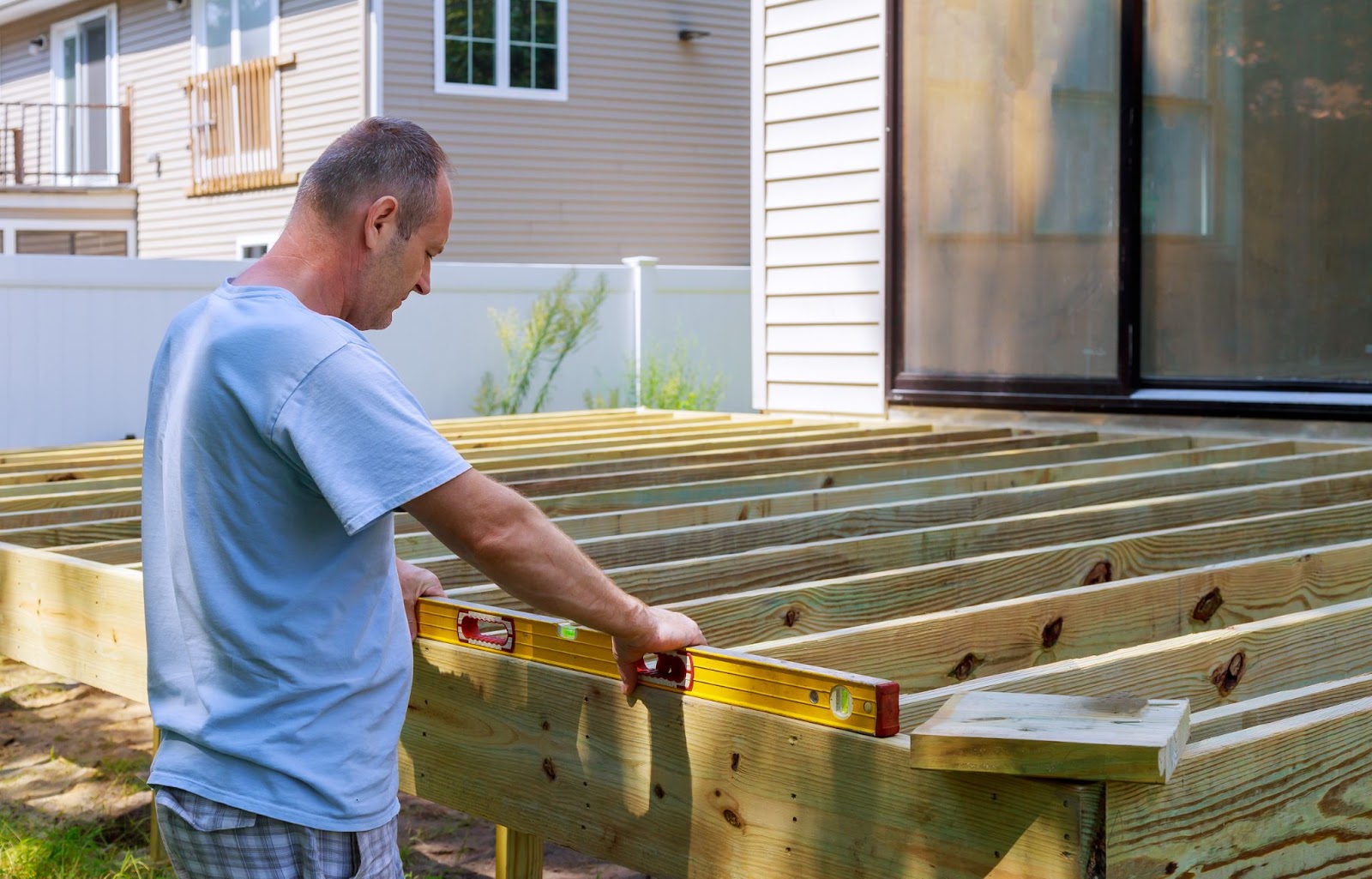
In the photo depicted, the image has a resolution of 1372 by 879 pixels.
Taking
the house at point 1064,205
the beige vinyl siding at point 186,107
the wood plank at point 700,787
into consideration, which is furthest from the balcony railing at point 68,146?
the wood plank at point 700,787

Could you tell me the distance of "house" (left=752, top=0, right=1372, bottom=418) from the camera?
19.9 feet

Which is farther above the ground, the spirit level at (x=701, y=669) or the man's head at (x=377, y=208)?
the man's head at (x=377, y=208)

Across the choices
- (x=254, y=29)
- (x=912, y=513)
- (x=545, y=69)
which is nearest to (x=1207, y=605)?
(x=912, y=513)

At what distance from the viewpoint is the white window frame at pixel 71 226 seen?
1878cm

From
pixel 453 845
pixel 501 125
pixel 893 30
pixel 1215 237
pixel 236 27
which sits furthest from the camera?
pixel 236 27

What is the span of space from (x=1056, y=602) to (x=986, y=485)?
217 centimetres

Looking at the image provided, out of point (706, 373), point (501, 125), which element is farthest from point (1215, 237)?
point (501, 125)

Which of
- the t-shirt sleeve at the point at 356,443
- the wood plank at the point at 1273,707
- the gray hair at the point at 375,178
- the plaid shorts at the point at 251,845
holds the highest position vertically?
the gray hair at the point at 375,178

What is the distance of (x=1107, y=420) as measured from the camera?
6.70m

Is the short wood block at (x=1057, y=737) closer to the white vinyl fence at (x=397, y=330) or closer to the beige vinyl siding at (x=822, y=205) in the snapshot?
the beige vinyl siding at (x=822, y=205)

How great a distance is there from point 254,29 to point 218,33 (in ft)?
2.61

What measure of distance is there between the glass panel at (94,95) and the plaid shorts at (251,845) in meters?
19.5

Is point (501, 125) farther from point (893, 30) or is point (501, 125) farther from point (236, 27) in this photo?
point (893, 30)

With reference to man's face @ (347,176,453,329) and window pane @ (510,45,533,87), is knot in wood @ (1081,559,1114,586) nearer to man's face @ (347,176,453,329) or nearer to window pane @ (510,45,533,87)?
man's face @ (347,176,453,329)
